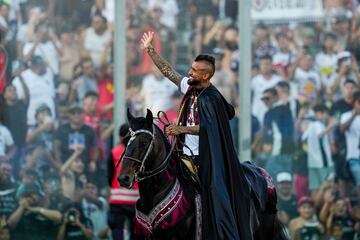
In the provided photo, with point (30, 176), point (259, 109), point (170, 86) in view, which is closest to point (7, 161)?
point (30, 176)

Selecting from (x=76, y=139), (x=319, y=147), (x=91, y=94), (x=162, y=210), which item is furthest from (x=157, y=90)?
(x=162, y=210)

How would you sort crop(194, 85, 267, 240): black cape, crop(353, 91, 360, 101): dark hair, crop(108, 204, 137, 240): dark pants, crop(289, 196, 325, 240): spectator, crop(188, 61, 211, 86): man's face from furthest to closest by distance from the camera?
crop(353, 91, 360, 101): dark hair < crop(289, 196, 325, 240): spectator < crop(108, 204, 137, 240): dark pants < crop(188, 61, 211, 86): man's face < crop(194, 85, 267, 240): black cape

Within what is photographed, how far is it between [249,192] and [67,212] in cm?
558

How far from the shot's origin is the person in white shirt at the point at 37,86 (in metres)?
15.7

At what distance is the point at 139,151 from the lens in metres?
10.1

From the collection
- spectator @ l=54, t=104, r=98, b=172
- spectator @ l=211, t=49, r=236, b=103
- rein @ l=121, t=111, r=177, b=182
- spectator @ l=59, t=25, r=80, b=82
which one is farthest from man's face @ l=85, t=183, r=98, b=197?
rein @ l=121, t=111, r=177, b=182

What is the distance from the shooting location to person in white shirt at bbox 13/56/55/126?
15.7m

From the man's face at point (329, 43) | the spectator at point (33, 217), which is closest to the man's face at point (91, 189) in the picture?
the spectator at point (33, 217)

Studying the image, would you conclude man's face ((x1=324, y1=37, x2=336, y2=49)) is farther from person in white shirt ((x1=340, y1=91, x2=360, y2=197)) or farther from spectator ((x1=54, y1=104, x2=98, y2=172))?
spectator ((x1=54, y1=104, x2=98, y2=172))

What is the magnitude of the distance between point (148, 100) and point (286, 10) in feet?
8.89

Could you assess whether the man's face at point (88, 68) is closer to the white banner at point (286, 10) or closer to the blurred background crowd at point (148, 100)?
the blurred background crowd at point (148, 100)

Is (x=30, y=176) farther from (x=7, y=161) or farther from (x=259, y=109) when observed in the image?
(x=259, y=109)

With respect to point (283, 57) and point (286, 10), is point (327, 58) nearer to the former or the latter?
point (283, 57)

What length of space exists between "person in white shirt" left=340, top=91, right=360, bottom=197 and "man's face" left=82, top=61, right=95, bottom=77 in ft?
13.7
